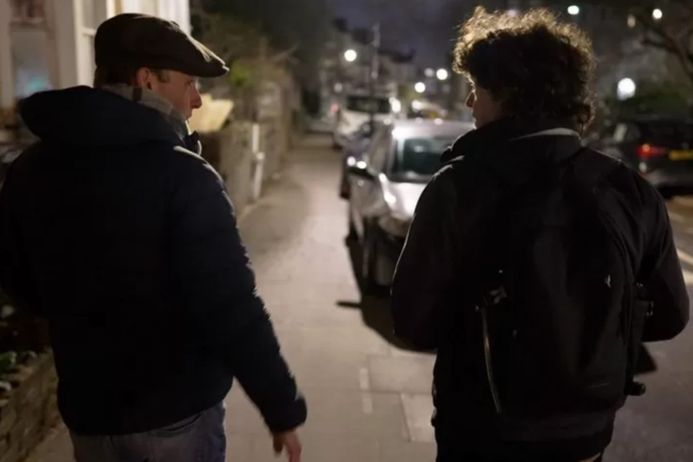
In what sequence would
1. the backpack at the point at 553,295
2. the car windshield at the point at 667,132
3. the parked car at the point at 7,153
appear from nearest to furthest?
the backpack at the point at 553,295, the parked car at the point at 7,153, the car windshield at the point at 667,132

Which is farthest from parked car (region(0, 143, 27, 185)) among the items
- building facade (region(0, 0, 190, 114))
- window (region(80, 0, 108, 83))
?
window (region(80, 0, 108, 83))

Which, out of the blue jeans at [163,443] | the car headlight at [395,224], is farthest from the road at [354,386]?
the blue jeans at [163,443]

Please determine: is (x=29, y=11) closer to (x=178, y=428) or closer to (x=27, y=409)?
(x=27, y=409)

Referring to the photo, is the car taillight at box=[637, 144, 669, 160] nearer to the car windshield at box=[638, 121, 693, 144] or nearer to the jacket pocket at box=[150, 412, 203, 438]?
the car windshield at box=[638, 121, 693, 144]

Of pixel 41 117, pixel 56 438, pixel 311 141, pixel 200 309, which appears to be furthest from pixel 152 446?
pixel 311 141

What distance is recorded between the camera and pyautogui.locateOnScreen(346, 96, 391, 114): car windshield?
26672mm

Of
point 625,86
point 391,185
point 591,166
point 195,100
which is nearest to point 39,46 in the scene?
point 391,185

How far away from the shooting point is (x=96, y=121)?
1.80 metres

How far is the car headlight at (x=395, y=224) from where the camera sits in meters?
6.32

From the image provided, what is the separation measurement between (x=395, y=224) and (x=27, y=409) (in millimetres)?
3438

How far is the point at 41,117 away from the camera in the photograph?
1.87 meters

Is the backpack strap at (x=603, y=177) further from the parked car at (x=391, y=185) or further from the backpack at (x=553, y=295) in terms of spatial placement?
the parked car at (x=391, y=185)

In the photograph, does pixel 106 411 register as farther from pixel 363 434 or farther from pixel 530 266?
pixel 363 434

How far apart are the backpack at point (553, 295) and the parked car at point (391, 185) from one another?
4.46 m
